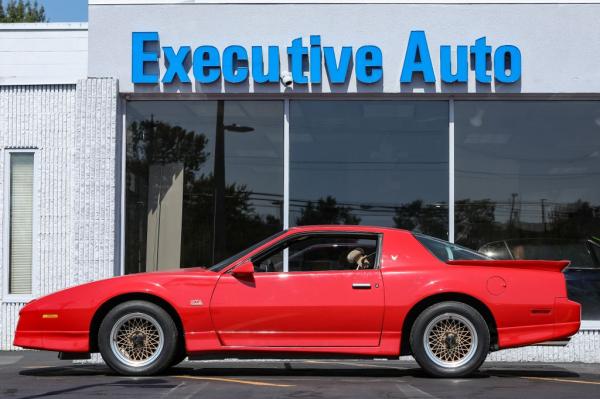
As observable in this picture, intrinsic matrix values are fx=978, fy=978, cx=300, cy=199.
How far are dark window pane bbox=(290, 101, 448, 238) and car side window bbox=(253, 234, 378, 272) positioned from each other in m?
3.01

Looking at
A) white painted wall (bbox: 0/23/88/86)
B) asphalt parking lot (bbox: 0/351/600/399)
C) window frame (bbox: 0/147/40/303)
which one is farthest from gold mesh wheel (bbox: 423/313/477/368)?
white painted wall (bbox: 0/23/88/86)

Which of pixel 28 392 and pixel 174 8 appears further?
pixel 174 8

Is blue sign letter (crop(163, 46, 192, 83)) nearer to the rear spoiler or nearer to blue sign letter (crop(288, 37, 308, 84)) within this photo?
blue sign letter (crop(288, 37, 308, 84))

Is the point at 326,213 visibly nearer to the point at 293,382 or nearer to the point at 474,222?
the point at 474,222

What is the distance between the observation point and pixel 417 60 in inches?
495

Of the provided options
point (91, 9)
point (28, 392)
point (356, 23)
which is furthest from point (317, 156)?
point (28, 392)

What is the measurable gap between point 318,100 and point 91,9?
3197mm

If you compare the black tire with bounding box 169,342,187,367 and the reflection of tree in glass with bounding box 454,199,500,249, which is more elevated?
the reflection of tree in glass with bounding box 454,199,500,249

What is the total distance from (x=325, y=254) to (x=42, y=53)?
5702mm

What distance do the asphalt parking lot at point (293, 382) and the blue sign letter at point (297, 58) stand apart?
12.0 feet

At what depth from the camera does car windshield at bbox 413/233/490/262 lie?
941 cm

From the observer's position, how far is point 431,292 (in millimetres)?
9039

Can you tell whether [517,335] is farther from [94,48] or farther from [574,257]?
[94,48]

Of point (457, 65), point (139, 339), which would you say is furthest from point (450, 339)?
point (457, 65)
